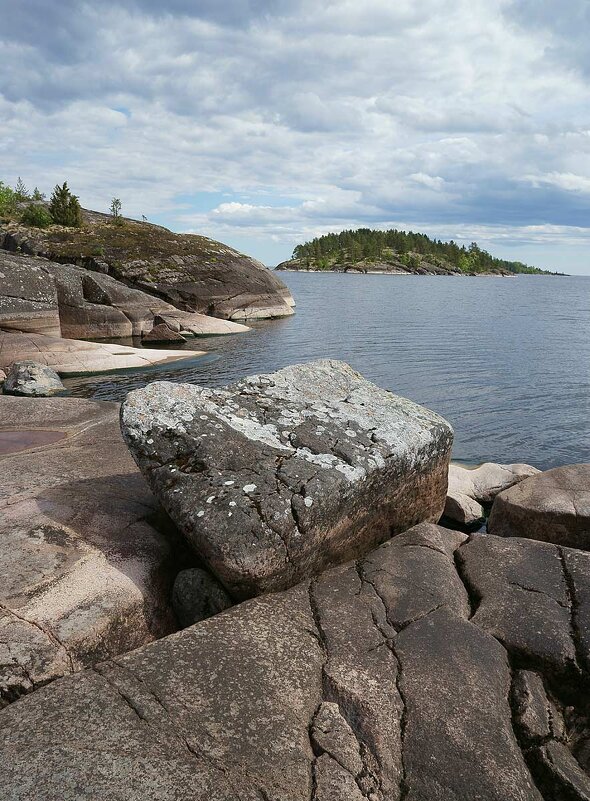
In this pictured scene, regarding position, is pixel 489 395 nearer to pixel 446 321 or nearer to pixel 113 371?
pixel 113 371

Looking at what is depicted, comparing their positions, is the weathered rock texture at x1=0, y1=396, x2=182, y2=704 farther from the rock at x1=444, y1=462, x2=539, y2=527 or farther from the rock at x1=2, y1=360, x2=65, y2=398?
the rock at x1=2, y1=360, x2=65, y2=398

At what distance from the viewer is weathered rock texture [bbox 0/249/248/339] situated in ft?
97.4

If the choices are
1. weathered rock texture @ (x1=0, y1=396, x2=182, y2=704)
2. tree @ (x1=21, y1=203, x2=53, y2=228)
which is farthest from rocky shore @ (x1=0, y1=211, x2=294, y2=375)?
weathered rock texture @ (x1=0, y1=396, x2=182, y2=704)

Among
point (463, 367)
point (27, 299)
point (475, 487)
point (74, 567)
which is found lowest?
point (475, 487)

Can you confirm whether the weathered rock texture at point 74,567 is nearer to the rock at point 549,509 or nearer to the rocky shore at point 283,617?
the rocky shore at point 283,617

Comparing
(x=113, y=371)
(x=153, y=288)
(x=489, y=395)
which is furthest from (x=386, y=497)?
(x=153, y=288)

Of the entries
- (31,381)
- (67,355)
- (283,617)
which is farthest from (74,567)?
(67,355)

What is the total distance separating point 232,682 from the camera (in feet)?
16.7

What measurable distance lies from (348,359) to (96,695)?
96.6ft

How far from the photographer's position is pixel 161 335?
3691 centimetres

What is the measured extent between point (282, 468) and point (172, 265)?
4417cm

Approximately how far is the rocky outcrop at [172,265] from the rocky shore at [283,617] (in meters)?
39.4

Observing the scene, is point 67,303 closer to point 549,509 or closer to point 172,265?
point 172,265

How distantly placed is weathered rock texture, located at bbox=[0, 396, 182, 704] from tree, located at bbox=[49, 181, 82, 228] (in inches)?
2110
